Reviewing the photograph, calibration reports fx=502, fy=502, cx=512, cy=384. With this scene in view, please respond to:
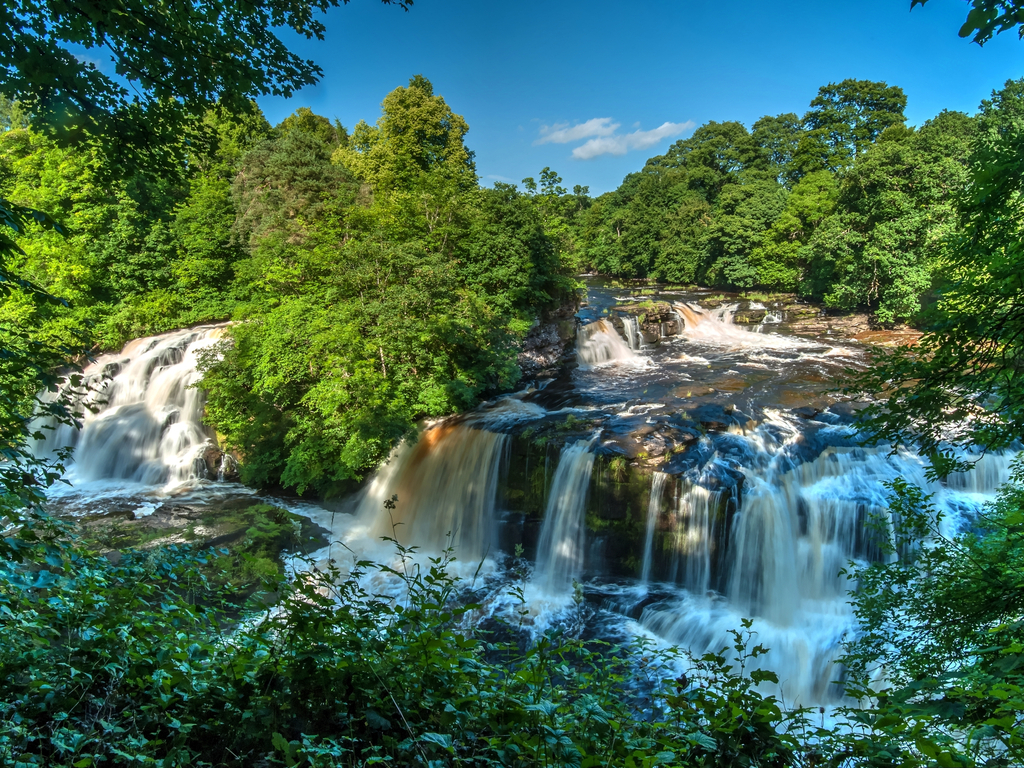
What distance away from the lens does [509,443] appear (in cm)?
1198

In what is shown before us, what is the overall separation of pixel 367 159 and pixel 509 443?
20.9 metres

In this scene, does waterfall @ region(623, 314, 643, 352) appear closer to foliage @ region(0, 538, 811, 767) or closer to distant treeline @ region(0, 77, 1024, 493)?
distant treeline @ region(0, 77, 1024, 493)

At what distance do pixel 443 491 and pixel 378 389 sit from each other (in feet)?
9.87

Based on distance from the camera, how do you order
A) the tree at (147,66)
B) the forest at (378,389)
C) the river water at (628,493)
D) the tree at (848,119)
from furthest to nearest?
1. the tree at (848,119)
2. the river water at (628,493)
3. the tree at (147,66)
4. the forest at (378,389)

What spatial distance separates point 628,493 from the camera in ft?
33.9

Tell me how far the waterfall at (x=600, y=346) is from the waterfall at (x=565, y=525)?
29.2 ft

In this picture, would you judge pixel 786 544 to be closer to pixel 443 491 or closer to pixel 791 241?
pixel 443 491

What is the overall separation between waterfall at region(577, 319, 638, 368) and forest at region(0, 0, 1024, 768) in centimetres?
A: 186

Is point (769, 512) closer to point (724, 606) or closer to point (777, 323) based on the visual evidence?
point (724, 606)

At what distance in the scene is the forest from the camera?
2.33m

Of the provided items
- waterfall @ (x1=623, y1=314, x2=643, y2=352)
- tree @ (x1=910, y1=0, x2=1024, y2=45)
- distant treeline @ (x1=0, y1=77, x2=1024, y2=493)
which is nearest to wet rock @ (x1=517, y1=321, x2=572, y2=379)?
distant treeline @ (x1=0, y1=77, x2=1024, y2=493)

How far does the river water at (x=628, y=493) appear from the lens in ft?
29.8

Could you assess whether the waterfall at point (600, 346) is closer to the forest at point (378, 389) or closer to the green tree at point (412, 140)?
the forest at point (378, 389)

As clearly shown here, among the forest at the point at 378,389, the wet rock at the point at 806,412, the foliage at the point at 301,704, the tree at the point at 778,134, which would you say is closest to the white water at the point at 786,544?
the forest at the point at 378,389
